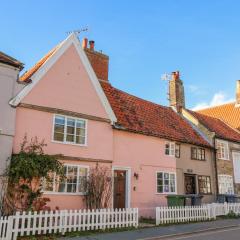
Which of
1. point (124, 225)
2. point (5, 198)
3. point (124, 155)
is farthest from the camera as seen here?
point (124, 155)

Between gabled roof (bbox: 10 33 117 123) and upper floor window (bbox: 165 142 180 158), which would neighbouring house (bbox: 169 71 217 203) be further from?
gabled roof (bbox: 10 33 117 123)

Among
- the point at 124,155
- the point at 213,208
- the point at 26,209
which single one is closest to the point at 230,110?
the point at 213,208

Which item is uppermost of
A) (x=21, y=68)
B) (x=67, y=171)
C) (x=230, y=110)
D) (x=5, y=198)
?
(x=230, y=110)

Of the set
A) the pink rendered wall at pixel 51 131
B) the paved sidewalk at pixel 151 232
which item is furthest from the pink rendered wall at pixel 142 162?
the paved sidewalk at pixel 151 232

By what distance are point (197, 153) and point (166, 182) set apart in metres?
4.41

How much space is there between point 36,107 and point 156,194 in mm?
9250

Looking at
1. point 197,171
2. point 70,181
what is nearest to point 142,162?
point 70,181

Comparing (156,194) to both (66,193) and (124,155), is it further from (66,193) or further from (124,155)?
(66,193)

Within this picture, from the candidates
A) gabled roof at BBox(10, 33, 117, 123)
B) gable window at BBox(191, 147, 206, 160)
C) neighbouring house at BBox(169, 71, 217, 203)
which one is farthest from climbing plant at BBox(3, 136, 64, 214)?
gable window at BBox(191, 147, 206, 160)

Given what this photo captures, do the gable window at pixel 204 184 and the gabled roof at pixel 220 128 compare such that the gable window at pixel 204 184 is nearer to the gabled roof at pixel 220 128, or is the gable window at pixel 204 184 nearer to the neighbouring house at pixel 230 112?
the gabled roof at pixel 220 128

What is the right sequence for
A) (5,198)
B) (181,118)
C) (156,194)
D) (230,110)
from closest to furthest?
(5,198) < (156,194) < (181,118) < (230,110)

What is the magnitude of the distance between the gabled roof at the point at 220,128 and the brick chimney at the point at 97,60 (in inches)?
402

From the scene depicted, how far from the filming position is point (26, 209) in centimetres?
1338

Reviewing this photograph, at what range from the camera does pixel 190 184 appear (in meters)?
22.3
